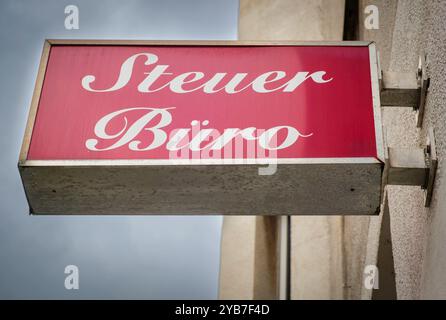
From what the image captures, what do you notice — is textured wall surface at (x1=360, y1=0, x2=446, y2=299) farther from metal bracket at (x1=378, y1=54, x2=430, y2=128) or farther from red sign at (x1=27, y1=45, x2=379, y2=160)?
red sign at (x1=27, y1=45, x2=379, y2=160)

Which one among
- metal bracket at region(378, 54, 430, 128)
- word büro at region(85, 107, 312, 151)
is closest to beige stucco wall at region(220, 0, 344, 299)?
metal bracket at region(378, 54, 430, 128)

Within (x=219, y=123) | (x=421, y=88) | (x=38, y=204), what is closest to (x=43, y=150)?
(x=38, y=204)

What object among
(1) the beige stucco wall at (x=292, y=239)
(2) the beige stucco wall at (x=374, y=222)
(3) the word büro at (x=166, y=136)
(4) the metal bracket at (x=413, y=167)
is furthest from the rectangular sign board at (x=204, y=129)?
(1) the beige stucco wall at (x=292, y=239)

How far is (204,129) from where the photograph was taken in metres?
3.31

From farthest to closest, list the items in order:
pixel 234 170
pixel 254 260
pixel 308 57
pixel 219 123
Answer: pixel 254 260
pixel 308 57
pixel 219 123
pixel 234 170

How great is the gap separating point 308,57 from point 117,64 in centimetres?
102

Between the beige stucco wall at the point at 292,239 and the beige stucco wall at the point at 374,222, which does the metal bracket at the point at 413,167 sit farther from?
the beige stucco wall at the point at 292,239

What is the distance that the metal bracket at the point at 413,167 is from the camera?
11.0 ft

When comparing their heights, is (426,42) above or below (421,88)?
above

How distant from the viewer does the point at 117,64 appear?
144 inches

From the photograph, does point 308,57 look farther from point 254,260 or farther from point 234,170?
point 254,260

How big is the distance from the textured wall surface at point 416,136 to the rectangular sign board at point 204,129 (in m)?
0.34

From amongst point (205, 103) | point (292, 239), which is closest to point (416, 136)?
point (205, 103)

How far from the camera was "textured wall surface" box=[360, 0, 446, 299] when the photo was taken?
129 inches
